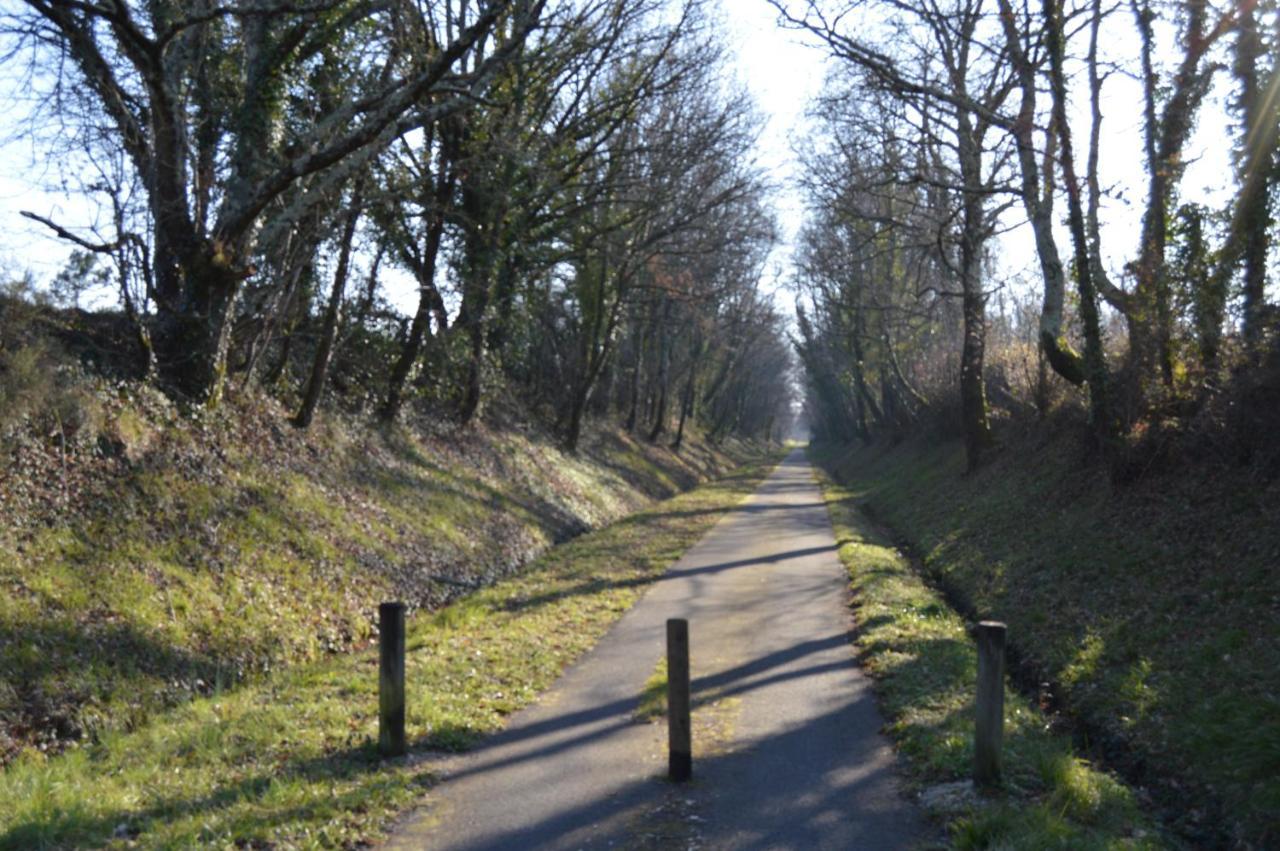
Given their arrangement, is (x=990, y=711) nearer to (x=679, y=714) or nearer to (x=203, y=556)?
(x=679, y=714)

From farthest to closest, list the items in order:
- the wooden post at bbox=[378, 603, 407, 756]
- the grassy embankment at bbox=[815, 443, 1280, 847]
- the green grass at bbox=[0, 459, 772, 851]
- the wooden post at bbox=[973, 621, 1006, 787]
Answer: the wooden post at bbox=[378, 603, 407, 756] < the grassy embankment at bbox=[815, 443, 1280, 847] < the wooden post at bbox=[973, 621, 1006, 787] < the green grass at bbox=[0, 459, 772, 851]

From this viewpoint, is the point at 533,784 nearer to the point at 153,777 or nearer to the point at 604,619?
the point at 153,777

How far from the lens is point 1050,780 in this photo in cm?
610

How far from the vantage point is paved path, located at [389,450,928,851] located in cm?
547

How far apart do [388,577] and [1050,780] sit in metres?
8.74

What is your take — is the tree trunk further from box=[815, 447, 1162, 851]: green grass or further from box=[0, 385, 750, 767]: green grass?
box=[815, 447, 1162, 851]: green grass

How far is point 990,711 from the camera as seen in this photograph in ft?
19.6

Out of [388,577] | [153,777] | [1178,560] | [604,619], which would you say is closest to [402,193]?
[388,577]

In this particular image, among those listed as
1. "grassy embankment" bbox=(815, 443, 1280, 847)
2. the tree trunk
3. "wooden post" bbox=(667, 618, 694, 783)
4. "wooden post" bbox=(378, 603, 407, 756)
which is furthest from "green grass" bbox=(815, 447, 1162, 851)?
the tree trunk

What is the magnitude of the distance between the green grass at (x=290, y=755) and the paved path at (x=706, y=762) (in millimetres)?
362

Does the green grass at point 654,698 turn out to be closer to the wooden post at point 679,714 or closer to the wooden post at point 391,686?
the wooden post at point 679,714

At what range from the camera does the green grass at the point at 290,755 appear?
5258 mm

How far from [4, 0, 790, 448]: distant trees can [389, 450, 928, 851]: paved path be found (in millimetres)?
7049

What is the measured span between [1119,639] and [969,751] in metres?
3.47
